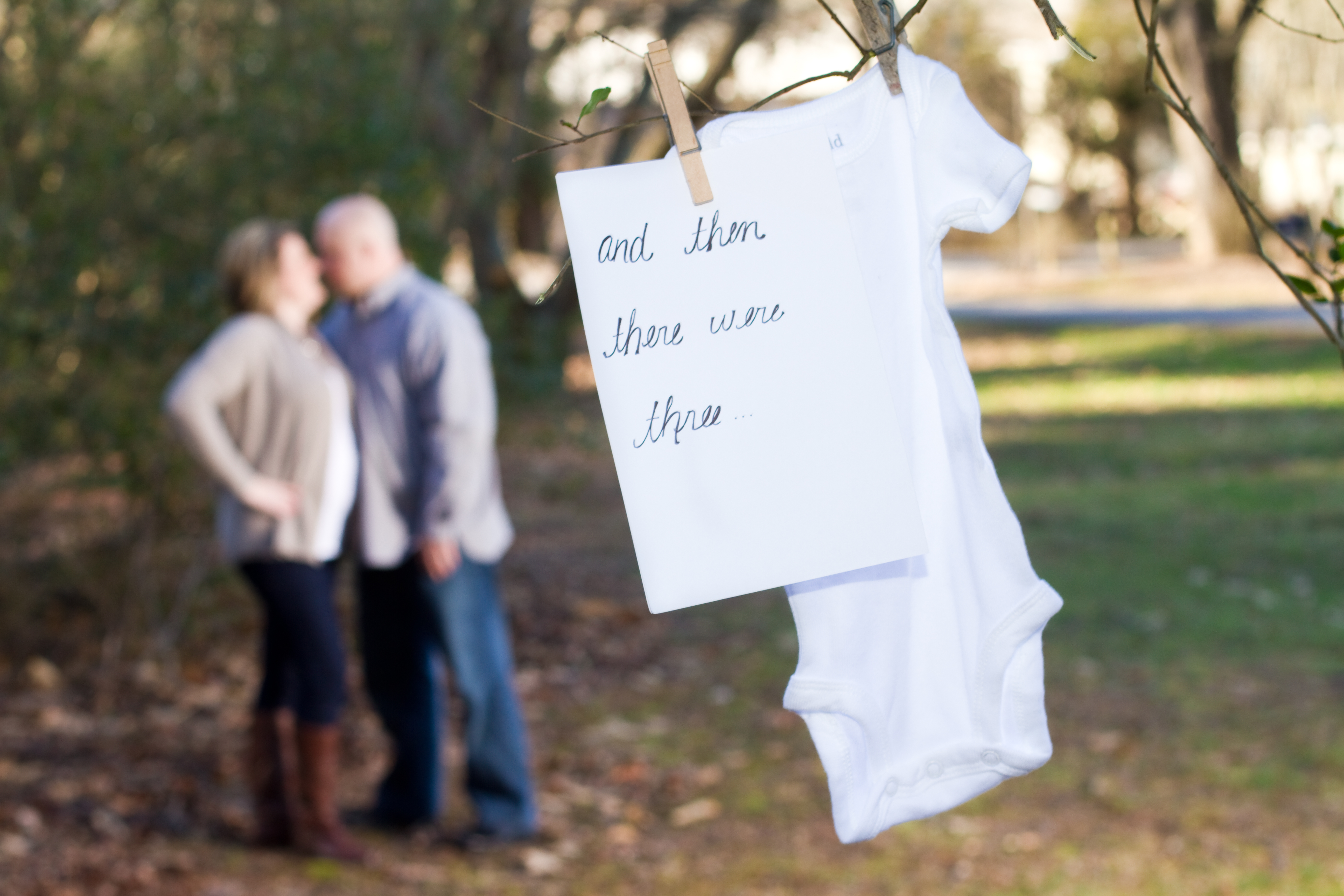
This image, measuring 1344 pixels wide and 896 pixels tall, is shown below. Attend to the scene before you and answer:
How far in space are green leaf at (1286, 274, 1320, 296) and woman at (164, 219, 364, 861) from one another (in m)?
2.74

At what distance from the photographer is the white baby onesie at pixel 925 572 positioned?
1391mm

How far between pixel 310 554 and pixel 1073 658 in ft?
11.6

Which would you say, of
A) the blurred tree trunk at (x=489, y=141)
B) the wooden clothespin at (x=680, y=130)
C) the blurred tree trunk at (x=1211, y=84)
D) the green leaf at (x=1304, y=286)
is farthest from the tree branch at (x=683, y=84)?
the blurred tree trunk at (x=1211, y=84)

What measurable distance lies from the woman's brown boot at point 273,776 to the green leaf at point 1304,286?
3145mm

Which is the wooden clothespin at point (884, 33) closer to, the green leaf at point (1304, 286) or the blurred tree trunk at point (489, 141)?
the green leaf at point (1304, 286)

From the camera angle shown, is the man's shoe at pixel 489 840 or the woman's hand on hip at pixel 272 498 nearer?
the woman's hand on hip at pixel 272 498

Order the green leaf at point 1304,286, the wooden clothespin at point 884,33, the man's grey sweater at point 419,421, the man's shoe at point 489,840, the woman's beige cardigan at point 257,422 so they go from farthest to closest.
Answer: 1. the man's shoe at point 489,840
2. the man's grey sweater at point 419,421
3. the woman's beige cardigan at point 257,422
4. the green leaf at point 1304,286
5. the wooden clothespin at point 884,33

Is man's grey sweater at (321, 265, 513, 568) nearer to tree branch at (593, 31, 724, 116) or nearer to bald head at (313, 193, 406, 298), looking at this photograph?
bald head at (313, 193, 406, 298)

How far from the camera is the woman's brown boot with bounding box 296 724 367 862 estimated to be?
3.90 m

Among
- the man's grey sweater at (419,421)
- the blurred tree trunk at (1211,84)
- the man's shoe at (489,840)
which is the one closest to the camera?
the man's grey sweater at (419,421)

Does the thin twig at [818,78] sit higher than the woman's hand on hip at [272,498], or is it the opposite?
the thin twig at [818,78]

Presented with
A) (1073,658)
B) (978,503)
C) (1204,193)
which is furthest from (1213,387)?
(978,503)

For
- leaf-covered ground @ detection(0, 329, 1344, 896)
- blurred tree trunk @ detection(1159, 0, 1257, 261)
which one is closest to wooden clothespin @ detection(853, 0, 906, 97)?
leaf-covered ground @ detection(0, 329, 1344, 896)

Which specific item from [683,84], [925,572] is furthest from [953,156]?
[925,572]
